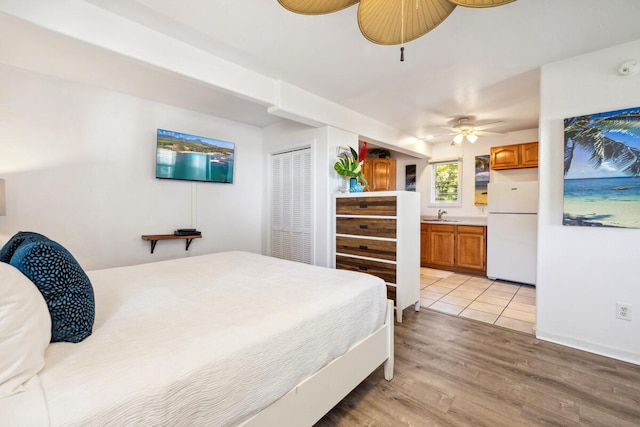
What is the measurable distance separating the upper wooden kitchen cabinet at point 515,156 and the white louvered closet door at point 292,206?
11.0 feet

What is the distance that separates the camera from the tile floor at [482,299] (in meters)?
2.91

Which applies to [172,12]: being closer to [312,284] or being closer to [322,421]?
[312,284]

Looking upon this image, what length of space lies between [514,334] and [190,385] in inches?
112

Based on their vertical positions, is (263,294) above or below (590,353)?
above

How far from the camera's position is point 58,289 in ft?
3.23

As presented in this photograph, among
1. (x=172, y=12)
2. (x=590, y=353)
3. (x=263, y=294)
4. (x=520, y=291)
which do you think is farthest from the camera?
(x=520, y=291)

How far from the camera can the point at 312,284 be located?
1706 millimetres

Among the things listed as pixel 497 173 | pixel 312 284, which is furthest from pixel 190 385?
pixel 497 173

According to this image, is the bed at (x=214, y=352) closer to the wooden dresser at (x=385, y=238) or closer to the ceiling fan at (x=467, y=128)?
the wooden dresser at (x=385, y=238)

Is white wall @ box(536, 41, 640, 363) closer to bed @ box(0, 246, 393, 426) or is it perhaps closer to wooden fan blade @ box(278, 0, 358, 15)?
bed @ box(0, 246, 393, 426)

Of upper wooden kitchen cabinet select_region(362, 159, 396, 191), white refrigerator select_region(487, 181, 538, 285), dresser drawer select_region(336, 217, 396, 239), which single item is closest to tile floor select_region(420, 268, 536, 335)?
white refrigerator select_region(487, 181, 538, 285)

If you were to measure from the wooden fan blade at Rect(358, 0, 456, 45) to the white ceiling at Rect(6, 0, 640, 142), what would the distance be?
467mm

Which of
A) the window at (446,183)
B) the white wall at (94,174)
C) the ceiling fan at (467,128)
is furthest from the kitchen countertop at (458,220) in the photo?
the white wall at (94,174)

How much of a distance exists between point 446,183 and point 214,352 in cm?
550
